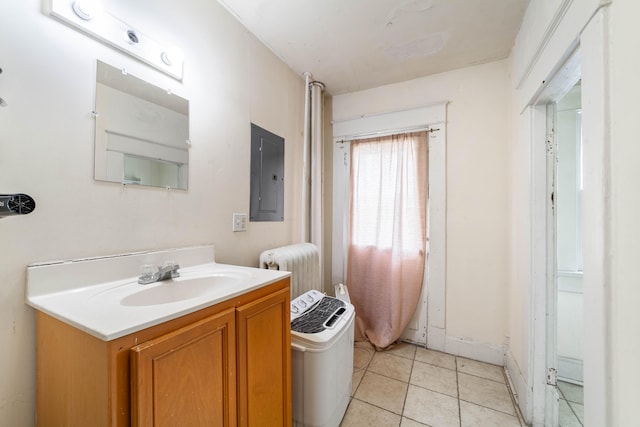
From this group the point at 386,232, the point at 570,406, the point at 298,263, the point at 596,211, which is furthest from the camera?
the point at 386,232

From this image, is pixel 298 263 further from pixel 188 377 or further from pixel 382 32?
pixel 382 32

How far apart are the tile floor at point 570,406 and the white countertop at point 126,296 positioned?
186 centimetres

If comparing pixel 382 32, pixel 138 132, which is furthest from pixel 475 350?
pixel 138 132

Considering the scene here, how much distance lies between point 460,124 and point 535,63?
2.34ft

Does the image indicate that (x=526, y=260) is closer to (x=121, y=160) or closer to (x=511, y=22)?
(x=511, y=22)

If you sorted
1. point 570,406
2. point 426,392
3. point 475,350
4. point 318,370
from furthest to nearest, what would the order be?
point 475,350 → point 426,392 → point 570,406 → point 318,370

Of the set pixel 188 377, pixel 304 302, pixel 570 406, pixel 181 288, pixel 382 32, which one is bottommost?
pixel 570 406

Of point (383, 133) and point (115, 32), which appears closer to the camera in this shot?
point (115, 32)

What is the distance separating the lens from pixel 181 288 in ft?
3.42

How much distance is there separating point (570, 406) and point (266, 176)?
246 cm

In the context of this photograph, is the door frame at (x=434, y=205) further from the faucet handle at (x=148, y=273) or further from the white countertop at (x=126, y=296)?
the faucet handle at (x=148, y=273)

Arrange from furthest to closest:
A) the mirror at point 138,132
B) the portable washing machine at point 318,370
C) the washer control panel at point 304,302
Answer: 1. the washer control panel at point 304,302
2. the portable washing machine at point 318,370
3. the mirror at point 138,132

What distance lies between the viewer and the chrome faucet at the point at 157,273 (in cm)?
96

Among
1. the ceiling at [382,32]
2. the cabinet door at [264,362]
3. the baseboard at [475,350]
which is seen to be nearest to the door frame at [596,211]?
the ceiling at [382,32]
